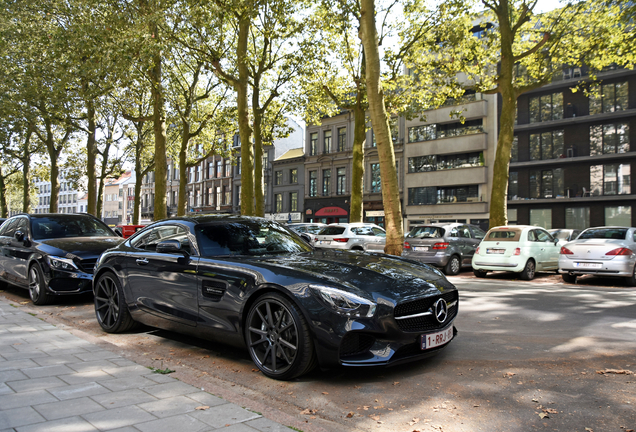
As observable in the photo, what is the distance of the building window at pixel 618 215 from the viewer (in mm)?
32781

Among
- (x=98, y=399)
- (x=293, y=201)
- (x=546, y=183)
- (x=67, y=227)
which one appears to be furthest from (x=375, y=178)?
(x=98, y=399)

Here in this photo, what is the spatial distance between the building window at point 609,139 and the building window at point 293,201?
26.8 m

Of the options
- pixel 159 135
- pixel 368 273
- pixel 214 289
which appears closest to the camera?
pixel 368 273

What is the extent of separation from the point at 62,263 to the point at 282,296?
18.6 ft

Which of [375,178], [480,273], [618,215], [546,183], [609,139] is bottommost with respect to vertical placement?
[480,273]

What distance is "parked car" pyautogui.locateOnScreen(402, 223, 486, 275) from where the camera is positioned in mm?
15383

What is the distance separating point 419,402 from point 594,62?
20024 millimetres

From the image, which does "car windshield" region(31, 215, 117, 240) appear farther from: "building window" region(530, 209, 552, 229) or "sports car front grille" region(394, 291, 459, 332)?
"building window" region(530, 209, 552, 229)

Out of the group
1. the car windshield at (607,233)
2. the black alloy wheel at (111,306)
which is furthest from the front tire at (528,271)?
the black alloy wheel at (111,306)

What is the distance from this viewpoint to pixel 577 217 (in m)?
34.7

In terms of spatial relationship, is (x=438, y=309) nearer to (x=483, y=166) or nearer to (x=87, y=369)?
(x=87, y=369)

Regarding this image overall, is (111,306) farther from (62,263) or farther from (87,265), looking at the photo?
(62,263)

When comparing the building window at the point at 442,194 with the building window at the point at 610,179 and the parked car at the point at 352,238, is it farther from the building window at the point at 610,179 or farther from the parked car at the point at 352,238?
the parked car at the point at 352,238

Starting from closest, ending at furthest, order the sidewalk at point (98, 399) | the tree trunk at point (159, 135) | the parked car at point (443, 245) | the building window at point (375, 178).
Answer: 1. the sidewalk at point (98, 399)
2. the parked car at point (443, 245)
3. the tree trunk at point (159, 135)
4. the building window at point (375, 178)
